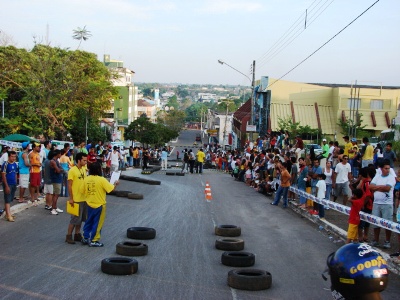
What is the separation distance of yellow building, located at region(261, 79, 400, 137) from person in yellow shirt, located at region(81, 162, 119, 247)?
52.4 metres

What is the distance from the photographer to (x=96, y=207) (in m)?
11.8

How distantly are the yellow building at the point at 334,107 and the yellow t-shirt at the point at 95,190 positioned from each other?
52.4 meters

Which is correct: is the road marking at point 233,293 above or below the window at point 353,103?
below

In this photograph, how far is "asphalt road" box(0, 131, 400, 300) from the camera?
891 centimetres

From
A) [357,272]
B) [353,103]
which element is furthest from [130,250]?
[353,103]

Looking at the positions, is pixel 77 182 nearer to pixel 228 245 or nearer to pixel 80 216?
pixel 80 216

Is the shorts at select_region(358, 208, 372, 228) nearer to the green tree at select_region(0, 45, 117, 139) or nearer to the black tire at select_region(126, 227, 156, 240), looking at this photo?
the black tire at select_region(126, 227, 156, 240)

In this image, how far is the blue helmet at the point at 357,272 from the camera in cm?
418

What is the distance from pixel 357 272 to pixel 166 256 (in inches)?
300

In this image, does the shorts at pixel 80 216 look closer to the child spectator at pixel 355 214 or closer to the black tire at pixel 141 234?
the black tire at pixel 141 234

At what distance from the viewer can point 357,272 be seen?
165 inches

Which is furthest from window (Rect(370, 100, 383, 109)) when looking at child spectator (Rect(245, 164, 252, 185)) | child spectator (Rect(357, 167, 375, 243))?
child spectator (Rect(357, 167, 375, 243))

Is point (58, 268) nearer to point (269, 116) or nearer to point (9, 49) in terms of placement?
point (9, 49)

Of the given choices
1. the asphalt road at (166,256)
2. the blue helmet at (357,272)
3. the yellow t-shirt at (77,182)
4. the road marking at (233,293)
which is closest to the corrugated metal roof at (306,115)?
the asphalt road at (166,256)
